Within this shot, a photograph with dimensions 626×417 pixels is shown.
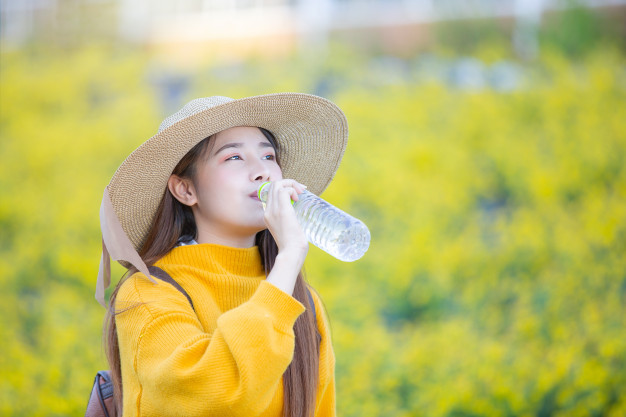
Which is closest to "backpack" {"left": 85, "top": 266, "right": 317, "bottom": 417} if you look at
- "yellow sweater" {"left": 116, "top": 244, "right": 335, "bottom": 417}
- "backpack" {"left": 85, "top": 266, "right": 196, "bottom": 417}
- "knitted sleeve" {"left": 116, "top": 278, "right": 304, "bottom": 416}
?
"backpack" {"left": 85, "top": 266, "right": 196, "bottom": 417}

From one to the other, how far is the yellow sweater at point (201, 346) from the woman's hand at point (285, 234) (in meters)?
0.04

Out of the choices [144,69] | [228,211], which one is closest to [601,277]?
[228,211]

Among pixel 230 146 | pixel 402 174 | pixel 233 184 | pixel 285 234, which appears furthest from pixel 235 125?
pixel 402 174

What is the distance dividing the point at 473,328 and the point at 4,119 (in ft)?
13.5

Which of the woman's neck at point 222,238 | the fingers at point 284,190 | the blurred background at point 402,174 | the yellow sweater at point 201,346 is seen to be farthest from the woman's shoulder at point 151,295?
the blurred background at point 402,174

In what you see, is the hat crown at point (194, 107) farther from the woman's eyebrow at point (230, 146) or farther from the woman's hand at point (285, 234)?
the woman's hand at point (285, 234)

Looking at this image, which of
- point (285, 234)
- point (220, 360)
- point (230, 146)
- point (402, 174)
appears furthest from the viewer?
point (402, 174)

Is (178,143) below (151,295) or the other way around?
the other way around

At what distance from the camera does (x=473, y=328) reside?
3.68 meters

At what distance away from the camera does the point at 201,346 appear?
1.16m

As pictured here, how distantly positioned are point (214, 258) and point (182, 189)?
202 millimetres

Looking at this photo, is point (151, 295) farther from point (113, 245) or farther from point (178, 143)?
point (178, 143)

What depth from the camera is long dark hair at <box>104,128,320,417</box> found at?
138 cm

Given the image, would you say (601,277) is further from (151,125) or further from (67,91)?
(67,91)
